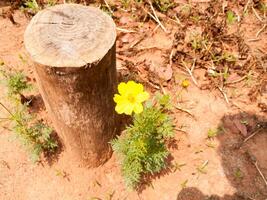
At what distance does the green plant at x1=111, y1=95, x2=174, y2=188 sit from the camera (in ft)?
8.09

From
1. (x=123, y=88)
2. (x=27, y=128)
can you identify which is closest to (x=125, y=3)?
(x=27, y=128)

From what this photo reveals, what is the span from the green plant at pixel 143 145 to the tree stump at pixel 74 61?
263 millimetres

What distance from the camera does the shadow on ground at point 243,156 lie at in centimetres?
277

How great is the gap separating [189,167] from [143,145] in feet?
2.17

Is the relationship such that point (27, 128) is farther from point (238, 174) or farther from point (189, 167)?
point (238, 174)

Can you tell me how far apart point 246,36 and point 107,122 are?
6.52ft

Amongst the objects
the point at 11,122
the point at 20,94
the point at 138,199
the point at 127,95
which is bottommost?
the point at 138,199

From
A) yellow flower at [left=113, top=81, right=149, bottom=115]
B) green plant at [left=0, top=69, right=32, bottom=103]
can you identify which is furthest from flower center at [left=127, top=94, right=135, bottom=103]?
green plant at [left=0, top=69, right=32, bottom=103]

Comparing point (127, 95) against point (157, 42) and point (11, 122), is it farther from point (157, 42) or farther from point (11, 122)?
point (157, 42)

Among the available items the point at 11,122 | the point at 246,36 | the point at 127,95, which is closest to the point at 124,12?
the point at 246,36

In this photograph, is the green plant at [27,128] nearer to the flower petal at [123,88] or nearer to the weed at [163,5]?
the flower petal at [123,88]

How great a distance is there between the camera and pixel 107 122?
2.57 meters

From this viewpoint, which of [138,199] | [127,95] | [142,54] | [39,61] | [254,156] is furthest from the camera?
[142,54]

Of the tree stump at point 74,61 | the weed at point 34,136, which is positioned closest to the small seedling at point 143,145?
the tree stump at point 74,61
